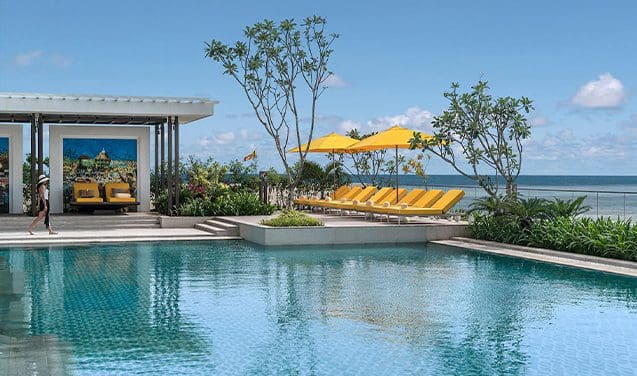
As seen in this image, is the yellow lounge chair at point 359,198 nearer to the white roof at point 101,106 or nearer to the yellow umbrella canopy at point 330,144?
the yellow umbrella canopy at point 330,144

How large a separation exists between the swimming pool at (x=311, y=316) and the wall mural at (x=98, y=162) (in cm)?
852

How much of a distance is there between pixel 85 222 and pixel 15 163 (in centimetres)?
355

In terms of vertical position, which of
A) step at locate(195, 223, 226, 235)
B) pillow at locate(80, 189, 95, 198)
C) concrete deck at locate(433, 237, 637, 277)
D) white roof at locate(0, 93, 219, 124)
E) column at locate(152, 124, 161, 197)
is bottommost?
concrete deck at locate(433, 237, 637, 277)

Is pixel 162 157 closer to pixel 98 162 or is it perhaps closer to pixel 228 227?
pixel 98 162

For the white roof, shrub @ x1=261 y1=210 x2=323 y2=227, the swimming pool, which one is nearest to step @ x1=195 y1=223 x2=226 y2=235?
shrub @ x1=261 y1=210 x2=323 y2=227

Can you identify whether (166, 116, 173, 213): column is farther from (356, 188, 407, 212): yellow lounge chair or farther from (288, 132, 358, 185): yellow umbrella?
(356, 188, 407, 212): yellow lounge chair

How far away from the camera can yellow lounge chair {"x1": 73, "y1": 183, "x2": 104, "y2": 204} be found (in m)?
22.5

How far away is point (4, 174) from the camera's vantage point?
22953mm

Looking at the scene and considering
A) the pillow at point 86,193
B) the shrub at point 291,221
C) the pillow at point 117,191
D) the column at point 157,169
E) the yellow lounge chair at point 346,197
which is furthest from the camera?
the column at point 157,169

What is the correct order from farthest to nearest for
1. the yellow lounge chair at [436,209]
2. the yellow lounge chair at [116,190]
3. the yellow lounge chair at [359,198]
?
the yellow lounge chair at [359,198] → the yellow lounge chair at [116,190] → the yellow lounge chair at [436,209]

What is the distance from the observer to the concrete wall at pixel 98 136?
75.9 ft

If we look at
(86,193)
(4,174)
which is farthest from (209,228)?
(4,174)

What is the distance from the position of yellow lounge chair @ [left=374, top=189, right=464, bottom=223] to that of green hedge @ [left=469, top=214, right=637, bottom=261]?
1047mm

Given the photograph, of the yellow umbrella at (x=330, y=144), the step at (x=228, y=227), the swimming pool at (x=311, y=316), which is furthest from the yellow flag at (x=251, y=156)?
the swimming pool at (x=311, y=316)
